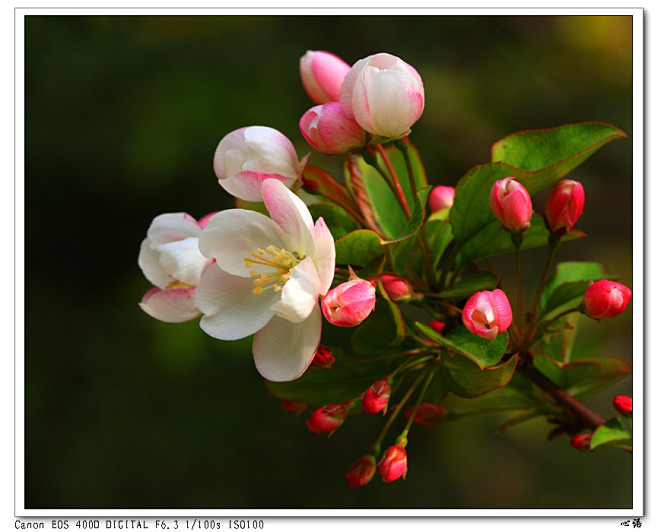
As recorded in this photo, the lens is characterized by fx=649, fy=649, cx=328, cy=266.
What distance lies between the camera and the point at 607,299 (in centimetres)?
75

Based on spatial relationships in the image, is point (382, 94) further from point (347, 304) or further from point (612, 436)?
point (612, 436)

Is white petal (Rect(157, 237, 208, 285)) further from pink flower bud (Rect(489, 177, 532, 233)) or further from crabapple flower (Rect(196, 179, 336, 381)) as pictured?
pink flower bud (Rect(489, 177, 532, 233))

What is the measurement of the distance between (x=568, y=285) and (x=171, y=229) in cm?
53

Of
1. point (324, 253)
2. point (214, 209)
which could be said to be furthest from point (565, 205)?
point (214, 209)

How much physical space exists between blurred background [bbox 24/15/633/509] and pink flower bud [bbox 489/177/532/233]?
70.9 inches

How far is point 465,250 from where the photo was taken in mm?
875

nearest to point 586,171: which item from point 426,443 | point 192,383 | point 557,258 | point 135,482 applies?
point 557,258

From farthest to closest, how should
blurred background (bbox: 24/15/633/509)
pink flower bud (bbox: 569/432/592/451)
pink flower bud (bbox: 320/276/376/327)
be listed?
blurred background (bbox: 24/15/633/509) < pink flower bud (bbox: 569/432/592/451) < pink flower bud (bbox: 320/276/376/327)

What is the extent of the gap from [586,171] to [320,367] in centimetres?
232

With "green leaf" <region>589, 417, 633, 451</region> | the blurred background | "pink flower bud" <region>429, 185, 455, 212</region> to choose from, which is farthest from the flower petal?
the blurred background

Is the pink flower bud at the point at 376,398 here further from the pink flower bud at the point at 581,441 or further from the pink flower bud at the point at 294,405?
the pink flower bud at the point at 581,441

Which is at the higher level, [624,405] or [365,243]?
[365,243]

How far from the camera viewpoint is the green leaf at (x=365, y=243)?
0.69m

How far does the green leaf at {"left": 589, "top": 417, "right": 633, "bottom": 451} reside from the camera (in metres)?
0.83
